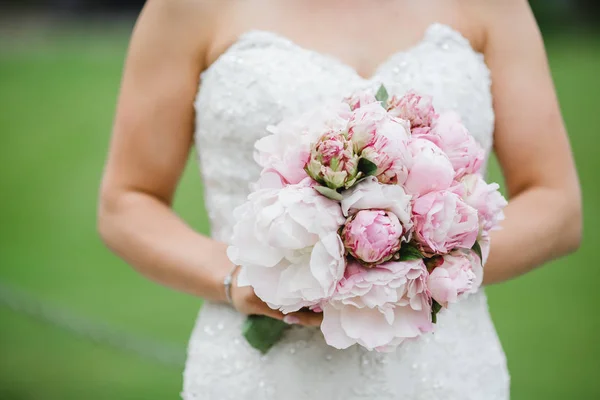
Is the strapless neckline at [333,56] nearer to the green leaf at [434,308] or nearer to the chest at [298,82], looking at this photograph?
the chest at [298,82]

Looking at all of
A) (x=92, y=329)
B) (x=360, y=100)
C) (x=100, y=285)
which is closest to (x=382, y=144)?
(x=360, y=100)

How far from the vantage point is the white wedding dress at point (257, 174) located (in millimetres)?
1803

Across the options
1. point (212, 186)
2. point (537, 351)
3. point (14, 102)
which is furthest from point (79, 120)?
point (212, 186)

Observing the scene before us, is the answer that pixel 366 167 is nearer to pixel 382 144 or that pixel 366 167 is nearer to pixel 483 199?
pixel 382 144

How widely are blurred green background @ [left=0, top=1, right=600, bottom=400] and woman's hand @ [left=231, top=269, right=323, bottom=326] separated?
11.7ft

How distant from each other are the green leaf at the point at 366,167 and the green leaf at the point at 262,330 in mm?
557

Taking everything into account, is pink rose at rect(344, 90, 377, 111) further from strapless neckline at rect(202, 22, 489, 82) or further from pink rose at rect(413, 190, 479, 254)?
strapless neckline at rect(202, 22, 489, 82)

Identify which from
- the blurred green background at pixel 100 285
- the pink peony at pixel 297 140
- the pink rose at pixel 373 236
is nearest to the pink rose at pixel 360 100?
the pink peony at pixel 297 140

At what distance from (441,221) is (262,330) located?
A: 61 cm

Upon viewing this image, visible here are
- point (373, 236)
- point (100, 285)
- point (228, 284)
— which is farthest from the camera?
point (100, 285)

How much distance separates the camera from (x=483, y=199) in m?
1.39

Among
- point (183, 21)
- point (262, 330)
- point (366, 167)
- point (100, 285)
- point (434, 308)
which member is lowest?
point (100, 285)

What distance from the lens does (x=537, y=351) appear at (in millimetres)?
5793

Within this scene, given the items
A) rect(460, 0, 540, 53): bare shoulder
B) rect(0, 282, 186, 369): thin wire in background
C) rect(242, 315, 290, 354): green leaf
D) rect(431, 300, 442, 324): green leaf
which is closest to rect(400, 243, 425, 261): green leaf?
rect(431, 300, 442, 324): green leaf
